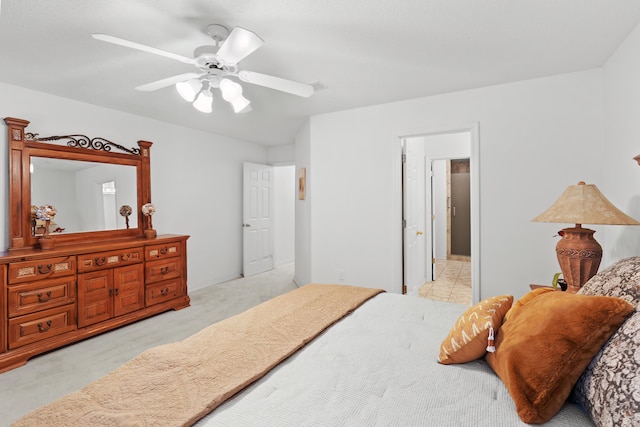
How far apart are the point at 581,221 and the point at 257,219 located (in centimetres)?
467

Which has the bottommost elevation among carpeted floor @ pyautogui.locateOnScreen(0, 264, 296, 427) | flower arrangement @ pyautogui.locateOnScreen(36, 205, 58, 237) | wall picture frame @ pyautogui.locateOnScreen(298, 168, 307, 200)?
carpeted floor @ pyautogui.locateOnScreen(0, 264, 296, 427)

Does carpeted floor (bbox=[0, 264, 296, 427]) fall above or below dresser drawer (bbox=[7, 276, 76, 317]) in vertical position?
below

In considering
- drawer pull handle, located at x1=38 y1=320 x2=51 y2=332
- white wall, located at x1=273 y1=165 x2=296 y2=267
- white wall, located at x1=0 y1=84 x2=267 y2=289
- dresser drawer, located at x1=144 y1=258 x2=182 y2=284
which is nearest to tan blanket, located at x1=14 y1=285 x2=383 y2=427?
drawer pull handle, located at x1=38 y1=320 x2=51 y2=332

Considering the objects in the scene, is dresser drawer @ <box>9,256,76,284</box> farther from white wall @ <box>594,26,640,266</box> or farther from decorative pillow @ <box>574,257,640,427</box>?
white wall @ <box>594,26,640,266</box>

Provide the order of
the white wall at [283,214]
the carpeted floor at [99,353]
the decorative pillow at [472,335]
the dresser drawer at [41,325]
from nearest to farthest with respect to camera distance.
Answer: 1. the decorative pillow at [472,335]
2. the carpeted floor at [99,353]
3. the dresser drawer at [41,325]
4. the white wall at [283,214]

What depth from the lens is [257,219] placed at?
18.7 ft

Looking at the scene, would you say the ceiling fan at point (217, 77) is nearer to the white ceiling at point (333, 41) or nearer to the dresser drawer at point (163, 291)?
the white ceiling at point (333, 41)

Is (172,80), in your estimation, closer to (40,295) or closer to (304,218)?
(40,295)

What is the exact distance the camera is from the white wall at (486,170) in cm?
277

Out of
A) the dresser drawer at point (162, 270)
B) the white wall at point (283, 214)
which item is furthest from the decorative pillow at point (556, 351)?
the white wall at point (283, 214)

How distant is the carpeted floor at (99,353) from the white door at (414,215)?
193cm

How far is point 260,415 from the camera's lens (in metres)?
0.97

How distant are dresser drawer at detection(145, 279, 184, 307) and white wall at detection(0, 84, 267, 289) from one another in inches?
28.7

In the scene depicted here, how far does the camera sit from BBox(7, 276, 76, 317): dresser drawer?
2518 mm
